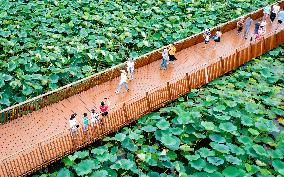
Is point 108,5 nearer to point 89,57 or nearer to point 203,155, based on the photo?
point 89,57

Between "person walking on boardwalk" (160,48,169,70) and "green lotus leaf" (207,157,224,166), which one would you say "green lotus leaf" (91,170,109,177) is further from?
"person walking on boardwalk" (160,48,169,70)

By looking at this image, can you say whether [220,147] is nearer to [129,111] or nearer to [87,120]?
[129,111]

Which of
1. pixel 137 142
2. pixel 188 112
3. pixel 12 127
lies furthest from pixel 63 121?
pixel 188 112

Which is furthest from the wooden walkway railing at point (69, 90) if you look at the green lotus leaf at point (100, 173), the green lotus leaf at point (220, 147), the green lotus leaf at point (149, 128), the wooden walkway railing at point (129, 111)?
the green lotus leaf at point (220, 147)

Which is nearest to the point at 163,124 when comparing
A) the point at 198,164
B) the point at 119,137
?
the point at 119,137

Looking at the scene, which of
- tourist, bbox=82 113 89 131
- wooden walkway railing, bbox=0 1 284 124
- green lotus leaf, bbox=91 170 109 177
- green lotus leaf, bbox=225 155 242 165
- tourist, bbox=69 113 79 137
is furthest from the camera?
wooden walkway railing, bbox=0 1 284 124

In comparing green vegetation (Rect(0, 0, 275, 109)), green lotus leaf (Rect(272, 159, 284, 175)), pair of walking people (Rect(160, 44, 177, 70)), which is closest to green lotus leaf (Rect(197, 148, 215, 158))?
green lotus leaf (Rect(272, 159, 284, 175))

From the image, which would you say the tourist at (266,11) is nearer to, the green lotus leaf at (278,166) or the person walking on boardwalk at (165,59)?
the person walking on boardwalk at (165,59)

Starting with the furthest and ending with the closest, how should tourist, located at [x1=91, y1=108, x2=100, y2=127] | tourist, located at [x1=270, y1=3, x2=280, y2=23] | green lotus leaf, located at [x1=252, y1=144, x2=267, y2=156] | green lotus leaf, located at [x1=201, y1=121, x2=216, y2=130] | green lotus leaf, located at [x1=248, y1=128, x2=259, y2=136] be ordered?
tourist, located at [x1=270, y1=3, x2=280, y2=23]
green lotus leaf, located at [x1=201, y1=121, x2=216, y2=130]
green lotus leaf, located at [x1=248, y1=128, x2=259, y2=136]
tourist, located at [x1=91, y1=108, x2=100, y2=127]
green lotus leaf, located at [x1=252, y1=144, x2=267, y2=156]
